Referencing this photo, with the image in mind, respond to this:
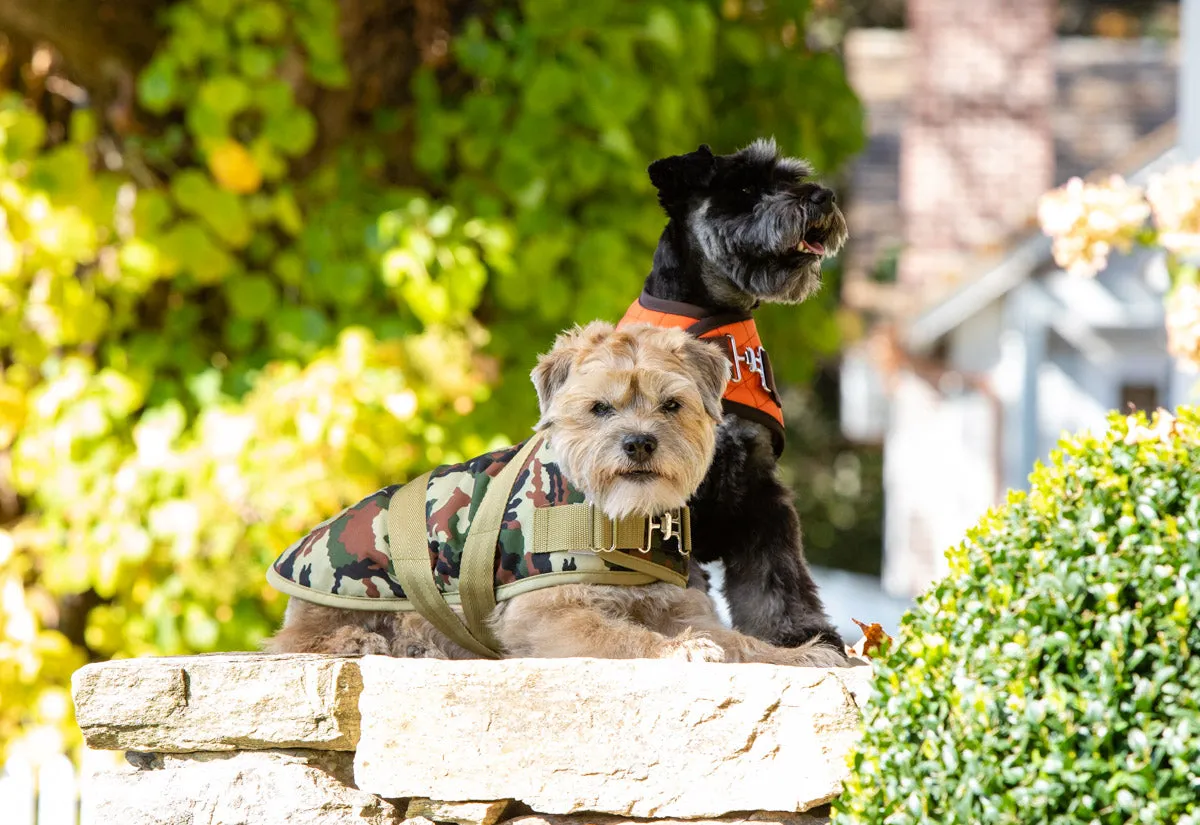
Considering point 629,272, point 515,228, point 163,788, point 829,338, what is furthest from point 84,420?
point 829,338

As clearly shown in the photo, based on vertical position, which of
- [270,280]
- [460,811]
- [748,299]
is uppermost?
[270,280]

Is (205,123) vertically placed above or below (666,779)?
above

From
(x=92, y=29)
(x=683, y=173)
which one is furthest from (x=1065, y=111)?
(x=683, y=173)

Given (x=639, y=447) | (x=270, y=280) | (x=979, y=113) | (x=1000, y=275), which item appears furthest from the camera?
(x=979, y=113)

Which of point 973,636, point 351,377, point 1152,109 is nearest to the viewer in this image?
point 973,636

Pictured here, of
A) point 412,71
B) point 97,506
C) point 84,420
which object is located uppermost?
point 412,71

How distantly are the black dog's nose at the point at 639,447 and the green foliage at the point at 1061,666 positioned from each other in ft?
2.24

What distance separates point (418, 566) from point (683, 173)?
133 centimetres

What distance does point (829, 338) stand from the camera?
7.43 metres

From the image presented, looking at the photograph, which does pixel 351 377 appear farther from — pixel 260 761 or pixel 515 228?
Result: pixel 260 761

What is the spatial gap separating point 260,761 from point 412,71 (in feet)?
13.6

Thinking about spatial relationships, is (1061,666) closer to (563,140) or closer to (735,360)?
(735,360)

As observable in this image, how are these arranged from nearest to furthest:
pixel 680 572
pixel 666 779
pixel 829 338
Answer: pixel 666 779, pixel 680 572, pixel 829 338

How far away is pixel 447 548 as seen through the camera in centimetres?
354
